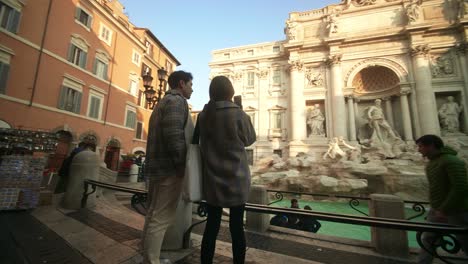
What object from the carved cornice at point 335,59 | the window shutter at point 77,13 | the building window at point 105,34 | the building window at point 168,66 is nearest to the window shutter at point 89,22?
the window shutter at point 77,13

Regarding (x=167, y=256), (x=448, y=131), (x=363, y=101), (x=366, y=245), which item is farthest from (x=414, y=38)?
(x=167, y=256)

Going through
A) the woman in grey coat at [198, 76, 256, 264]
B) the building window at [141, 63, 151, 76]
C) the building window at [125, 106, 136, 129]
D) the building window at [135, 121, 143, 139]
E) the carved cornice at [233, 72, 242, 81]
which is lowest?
the woman in grey coat at [198, 76, 256, 264]

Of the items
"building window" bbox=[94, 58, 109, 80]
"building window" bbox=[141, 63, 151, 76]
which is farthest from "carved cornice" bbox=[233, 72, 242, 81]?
"building window" bbox=[94, 58, 109, 80]

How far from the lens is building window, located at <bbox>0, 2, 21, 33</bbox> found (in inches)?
391

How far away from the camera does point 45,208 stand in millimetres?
4414

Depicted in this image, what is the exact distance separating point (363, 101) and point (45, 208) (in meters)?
22.3

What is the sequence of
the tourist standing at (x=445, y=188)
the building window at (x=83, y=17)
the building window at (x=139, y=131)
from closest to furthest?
the tourist standing at (x=445, y=188)
the building window at (x=83, y=17)
the building window at (x=139, y=131)

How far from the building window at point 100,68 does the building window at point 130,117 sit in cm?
331

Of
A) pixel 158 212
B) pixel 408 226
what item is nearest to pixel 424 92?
pixel 408 226

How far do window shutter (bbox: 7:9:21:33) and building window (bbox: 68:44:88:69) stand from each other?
9.09 feet

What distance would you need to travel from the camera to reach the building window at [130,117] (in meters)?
17.9

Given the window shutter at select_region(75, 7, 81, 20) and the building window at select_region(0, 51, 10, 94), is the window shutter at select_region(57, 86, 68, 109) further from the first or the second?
the window shutter at select_region(75, 7, 81, 20)

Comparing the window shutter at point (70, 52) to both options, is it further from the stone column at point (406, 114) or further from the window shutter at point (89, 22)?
the stone column at point (406, 114)

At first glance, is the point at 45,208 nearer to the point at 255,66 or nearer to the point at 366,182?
the point at 366,182
